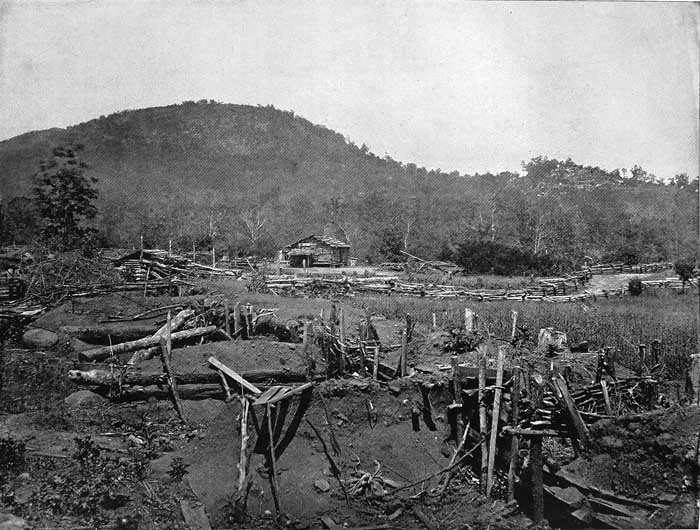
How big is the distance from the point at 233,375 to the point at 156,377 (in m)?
1.67

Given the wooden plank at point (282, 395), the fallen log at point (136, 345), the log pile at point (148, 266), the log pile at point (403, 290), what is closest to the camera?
the wooden plank at point (282, 395)

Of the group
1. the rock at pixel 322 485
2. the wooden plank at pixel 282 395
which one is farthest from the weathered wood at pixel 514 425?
the wooden plank at pixel 282 395

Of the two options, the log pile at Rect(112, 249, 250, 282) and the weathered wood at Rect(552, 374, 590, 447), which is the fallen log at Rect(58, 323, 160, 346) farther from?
the weathered wood at Rect(552, 374, 590, 447)

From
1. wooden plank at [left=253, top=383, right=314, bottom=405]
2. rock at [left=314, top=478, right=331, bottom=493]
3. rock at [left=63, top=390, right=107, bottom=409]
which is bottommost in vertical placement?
rock at [left=314, top=478, right=331, bottom=493]

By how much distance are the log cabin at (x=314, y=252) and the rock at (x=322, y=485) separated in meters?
31.5

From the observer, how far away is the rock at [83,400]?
28.8 ft

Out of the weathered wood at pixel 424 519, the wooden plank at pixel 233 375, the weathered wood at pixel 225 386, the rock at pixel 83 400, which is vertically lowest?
the weathered wood at pixel 424 519

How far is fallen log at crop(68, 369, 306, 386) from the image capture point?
29.8ft

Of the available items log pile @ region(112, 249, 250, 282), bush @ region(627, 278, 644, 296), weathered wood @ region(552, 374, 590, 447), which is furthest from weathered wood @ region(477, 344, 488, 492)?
bush @ region(627, 278, 644, 296)

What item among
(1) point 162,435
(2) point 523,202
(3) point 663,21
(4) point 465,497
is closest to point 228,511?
(1) point 162,435

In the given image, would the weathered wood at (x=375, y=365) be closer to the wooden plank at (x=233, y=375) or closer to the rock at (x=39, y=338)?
the wooden plank at (x=233, y=375)

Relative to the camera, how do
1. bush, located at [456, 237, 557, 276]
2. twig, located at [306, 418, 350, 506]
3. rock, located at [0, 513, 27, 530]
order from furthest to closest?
1. bush, located at [456, 237, 557, 276]
2. twig, located at [306, 418, 350, 506]
3. rock, located at [0, 513, 27, 530]

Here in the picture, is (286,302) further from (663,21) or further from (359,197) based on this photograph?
(359,197)

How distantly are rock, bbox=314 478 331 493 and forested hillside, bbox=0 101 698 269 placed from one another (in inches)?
303
